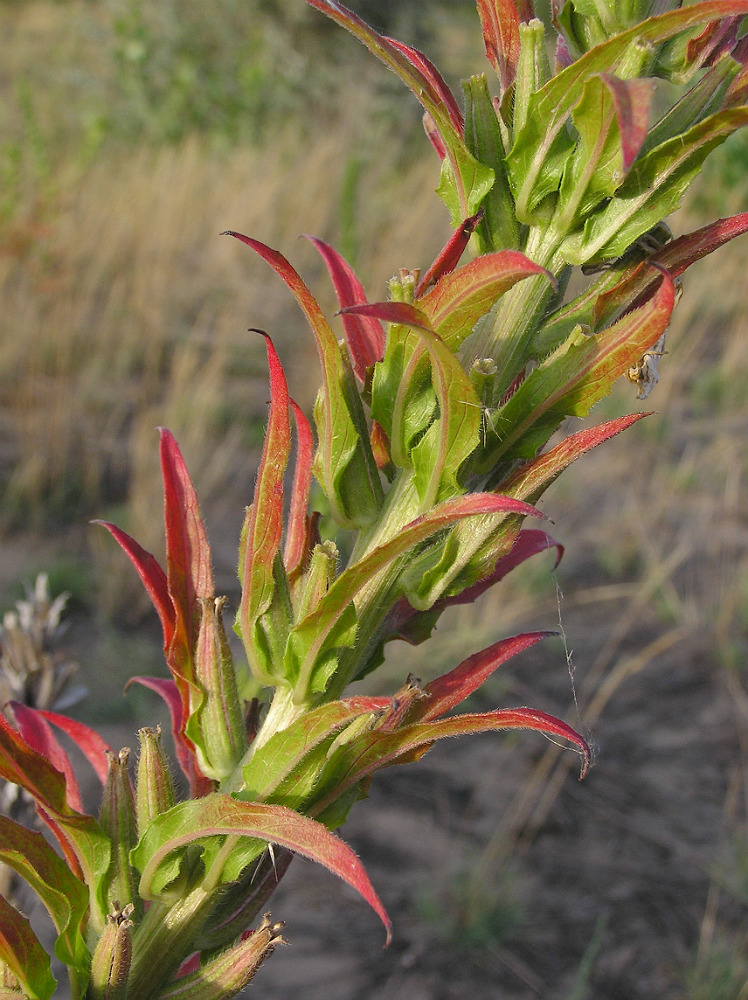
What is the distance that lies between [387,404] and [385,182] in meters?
7.91

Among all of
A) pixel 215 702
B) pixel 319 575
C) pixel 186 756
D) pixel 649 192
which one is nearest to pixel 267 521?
pixel 319 575

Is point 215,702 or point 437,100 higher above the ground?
point 437,100

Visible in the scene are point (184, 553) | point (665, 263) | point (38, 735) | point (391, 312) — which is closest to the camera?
point (391, 312)

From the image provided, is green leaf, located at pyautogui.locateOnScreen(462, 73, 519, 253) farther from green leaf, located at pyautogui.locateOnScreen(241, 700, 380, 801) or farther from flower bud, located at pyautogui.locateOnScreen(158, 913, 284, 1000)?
flower bud, located at pyautogui.locateOnScreen(158, 913, 284, 1000)

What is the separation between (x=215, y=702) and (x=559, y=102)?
55cm

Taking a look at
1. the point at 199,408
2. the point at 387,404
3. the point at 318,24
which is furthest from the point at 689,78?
the point at 318,24

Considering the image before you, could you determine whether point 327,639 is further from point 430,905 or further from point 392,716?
point 430,905

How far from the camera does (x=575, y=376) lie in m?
0.60

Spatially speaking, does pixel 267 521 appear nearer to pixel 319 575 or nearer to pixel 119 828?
pixel 319 575

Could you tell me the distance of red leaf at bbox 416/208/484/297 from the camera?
2.04 ft

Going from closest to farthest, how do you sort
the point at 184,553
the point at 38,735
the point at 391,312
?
the point at 391,312 → the point at 184,553 → the point at 38,735

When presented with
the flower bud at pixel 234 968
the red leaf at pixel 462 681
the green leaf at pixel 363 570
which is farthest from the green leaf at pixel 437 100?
the flower bud at pixel 234 968

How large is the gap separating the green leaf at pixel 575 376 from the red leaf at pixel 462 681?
0.58ft

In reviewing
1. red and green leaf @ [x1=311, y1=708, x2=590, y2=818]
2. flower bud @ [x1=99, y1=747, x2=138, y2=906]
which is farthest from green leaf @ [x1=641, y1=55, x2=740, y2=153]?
flower bud @ [x1=99, y1=747, x2=138, y2=906]
